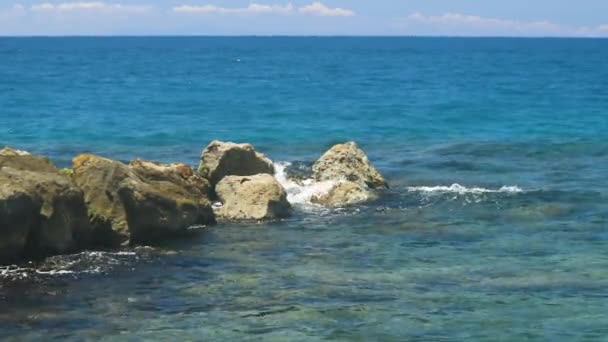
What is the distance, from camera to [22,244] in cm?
2206

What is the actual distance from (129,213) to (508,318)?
1089 centimetres

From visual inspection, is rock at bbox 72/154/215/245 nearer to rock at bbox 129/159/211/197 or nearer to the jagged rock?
the jagged rock

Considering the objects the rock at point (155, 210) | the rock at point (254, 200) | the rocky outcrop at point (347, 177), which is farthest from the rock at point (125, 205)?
the rocky outcrop at point (347, 177)

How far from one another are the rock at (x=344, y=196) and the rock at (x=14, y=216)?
1101 centimetres

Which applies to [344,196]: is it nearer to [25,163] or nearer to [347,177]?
[347,177]

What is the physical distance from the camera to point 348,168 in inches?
1297

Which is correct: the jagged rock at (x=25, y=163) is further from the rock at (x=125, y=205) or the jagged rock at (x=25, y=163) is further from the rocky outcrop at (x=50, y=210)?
the rock at (x=125, y=205)

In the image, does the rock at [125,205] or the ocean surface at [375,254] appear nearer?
the ocean surface at [375,254]

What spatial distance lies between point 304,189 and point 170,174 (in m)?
5.97

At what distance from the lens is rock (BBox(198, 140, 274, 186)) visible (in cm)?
3105

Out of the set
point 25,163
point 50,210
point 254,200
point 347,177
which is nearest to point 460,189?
point 347,177

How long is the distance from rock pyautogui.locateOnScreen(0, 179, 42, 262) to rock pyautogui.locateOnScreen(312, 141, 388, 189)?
13092 mm

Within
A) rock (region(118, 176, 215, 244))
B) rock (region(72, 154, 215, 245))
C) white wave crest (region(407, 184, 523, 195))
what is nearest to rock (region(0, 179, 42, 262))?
rock (region(72, 154, 215, 245))

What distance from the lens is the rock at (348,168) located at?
32656 millimetres
